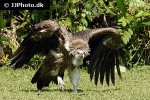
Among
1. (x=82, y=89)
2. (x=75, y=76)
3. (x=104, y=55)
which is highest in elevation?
(x=104, y=55)

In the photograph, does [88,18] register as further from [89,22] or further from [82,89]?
[82,89]

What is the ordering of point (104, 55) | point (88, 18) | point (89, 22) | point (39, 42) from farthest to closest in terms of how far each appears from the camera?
point (89, 22), point (88, 18), point (104, 55), point (39, 42)

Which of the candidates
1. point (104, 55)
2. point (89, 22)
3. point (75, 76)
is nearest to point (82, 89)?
point (75, 76)

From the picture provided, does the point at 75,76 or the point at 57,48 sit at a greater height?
the point at 57,48

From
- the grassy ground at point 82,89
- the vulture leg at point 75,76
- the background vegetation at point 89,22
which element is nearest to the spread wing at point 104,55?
the grassy ground at point 82,89

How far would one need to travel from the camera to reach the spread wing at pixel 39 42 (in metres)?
7.38

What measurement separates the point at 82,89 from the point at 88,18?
130 inches

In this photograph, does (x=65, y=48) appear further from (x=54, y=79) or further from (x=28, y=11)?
(x=28, y=11)

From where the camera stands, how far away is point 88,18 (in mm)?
11141

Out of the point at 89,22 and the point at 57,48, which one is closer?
the point at 57,48

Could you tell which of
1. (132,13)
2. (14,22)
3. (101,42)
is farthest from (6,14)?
(101,42)

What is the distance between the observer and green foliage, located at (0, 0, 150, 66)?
1105 centimetres

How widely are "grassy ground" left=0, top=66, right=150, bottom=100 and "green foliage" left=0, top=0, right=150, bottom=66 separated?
0.71 m

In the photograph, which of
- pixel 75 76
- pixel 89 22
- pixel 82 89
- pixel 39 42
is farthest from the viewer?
pixel 89 22
